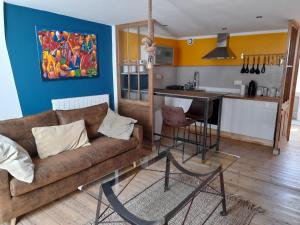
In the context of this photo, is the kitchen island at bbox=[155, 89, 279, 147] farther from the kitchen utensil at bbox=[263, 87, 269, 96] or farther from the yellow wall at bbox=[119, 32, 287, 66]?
the yellow wall at bbox=[119, 32, 287, 66]

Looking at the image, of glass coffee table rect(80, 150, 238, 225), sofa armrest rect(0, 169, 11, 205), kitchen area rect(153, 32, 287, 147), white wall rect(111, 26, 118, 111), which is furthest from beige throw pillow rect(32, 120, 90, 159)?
kitchen area rect(153, 32, 287, 147)

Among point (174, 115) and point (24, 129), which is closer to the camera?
point (24, 129)

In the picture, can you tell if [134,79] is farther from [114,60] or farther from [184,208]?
[184,208]

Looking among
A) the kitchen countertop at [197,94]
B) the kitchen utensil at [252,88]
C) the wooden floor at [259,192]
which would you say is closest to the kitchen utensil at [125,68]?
the kitchen countertop at [197,94]

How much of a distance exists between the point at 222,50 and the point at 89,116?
2926 mm

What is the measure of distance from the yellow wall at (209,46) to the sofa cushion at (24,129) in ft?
6.35

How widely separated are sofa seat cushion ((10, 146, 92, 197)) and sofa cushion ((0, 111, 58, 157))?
19cm

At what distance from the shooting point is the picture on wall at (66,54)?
3.01 m

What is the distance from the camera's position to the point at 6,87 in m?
Result: 2.69

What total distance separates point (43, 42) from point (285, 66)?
3.53 meters

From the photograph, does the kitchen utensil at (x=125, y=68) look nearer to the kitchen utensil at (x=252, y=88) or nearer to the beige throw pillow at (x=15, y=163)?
the beige throw pillow at (x=15, y=163)

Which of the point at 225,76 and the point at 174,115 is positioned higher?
the point at 225,76

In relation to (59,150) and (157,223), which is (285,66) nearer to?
(157,223)

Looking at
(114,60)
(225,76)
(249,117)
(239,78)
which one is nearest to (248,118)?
(249,117)
